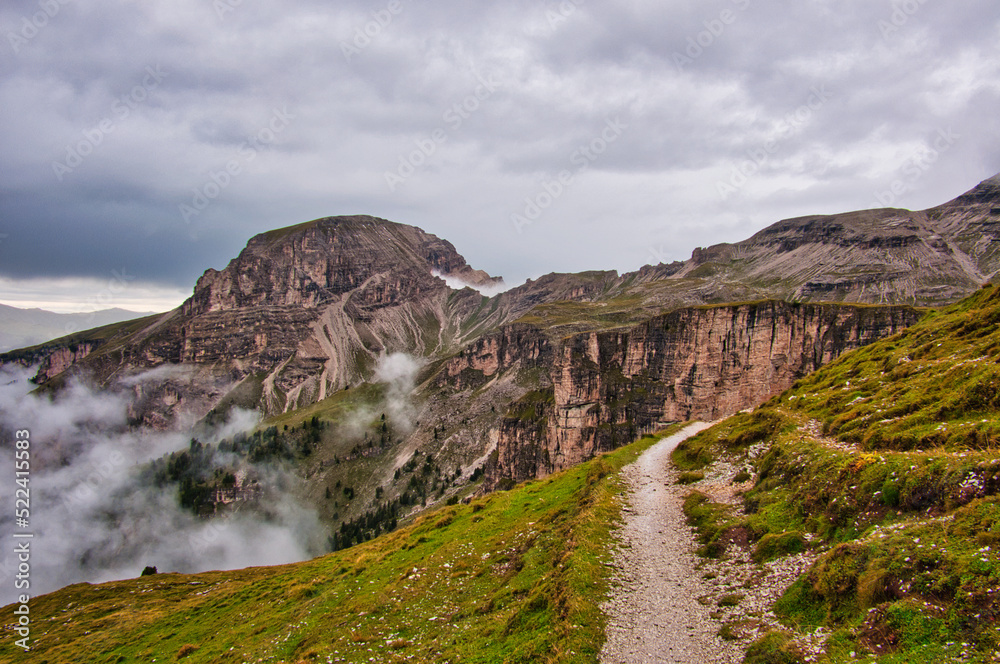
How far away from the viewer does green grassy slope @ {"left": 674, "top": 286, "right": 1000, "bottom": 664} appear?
9711 millimetres

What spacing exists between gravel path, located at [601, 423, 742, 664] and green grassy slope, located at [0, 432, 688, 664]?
0.72 metres

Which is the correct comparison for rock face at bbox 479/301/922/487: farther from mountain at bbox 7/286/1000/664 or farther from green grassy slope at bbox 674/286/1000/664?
green grassy slope at bbox 674/286/1000/664

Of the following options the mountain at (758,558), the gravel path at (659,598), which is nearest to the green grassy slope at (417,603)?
the mountain at (758,558)

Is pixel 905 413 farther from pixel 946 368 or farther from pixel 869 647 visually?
pixel 869 647

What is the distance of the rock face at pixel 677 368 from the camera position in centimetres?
9562

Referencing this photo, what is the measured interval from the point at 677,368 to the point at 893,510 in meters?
107

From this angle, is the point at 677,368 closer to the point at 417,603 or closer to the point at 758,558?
the point at 758,558

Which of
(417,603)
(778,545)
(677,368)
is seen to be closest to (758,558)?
(778,545)

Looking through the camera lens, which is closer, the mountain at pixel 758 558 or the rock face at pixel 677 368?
the mountain at pixel 758 558

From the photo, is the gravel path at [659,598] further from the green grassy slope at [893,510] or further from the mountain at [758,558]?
the green grassy slope at [893,510]

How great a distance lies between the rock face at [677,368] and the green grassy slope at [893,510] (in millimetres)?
Result: 68098

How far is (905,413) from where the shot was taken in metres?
22.3

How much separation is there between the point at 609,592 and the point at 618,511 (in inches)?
371

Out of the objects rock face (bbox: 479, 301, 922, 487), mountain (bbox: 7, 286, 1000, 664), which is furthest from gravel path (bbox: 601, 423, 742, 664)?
rock face (bbox: 479, 301, 922, 487)
